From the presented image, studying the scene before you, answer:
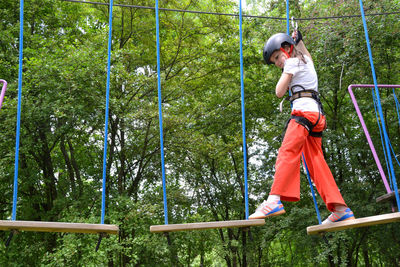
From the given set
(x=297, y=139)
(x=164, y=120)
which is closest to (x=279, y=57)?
(x=297, y=139)

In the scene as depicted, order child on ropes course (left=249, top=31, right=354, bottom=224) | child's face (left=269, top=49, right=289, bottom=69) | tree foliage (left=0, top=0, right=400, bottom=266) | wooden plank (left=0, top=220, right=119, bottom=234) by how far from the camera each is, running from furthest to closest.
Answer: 1. tree foliage (left=0, top=0, right=400, bottom=266)
2. child's face (left=269, top=49, right=289, bottom=69)
3. child on ropes course (left=249, top=31, right=354, bottom=224)
4. wooden plank (left=0, top=220, right=119, bottom=234)

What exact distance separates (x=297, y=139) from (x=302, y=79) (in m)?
0.41

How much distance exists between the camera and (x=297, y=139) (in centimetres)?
243

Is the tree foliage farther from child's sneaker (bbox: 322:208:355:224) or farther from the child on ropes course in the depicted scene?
child's sneaker (bbox: 322:208:355:224)

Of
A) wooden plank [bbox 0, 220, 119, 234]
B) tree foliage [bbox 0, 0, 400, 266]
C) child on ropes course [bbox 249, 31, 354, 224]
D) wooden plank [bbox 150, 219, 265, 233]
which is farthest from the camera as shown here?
tree foliage [bbox 0, 0, 400, 266]

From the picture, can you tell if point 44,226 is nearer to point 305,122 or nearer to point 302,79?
point 305,122

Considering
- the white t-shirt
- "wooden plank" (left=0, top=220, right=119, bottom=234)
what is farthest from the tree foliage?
the white t-shirt

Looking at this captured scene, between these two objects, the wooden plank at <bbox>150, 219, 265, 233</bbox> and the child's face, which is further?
the child's face

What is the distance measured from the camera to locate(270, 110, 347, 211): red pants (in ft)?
7.91

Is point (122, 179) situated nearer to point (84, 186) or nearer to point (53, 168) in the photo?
point (84, 186)

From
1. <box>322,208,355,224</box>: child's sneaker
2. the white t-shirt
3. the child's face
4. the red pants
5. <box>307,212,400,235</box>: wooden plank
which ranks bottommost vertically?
<box>307,212,400,235</box>: wooden plank

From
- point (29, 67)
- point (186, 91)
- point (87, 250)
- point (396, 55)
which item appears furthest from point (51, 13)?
point (396, 55)

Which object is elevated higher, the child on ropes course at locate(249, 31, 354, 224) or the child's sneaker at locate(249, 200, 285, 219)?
the child on ropes course at locate(249, 31, 354, 224)

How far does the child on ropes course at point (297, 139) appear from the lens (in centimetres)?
241
